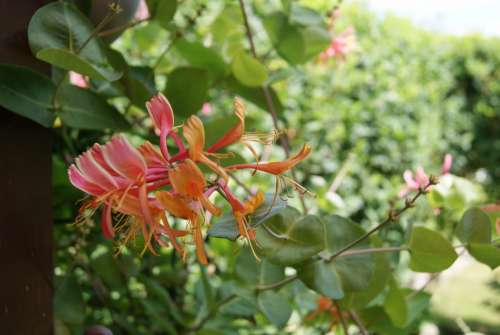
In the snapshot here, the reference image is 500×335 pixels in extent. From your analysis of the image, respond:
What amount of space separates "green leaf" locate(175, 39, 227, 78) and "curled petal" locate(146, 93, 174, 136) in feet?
1.43

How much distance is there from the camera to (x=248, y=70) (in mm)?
870

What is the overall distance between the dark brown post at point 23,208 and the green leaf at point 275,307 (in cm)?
26

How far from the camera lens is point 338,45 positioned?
5.08 ft

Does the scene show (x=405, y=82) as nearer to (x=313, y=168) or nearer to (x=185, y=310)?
(x=313, y=168)

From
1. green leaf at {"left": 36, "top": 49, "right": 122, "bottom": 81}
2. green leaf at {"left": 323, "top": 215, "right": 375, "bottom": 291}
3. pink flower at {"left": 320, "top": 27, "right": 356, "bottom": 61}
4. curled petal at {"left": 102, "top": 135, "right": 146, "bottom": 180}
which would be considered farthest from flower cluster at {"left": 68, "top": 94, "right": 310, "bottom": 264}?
pink flower at {"left": 320, "top": 27, "right": 356, "bottom": 61}

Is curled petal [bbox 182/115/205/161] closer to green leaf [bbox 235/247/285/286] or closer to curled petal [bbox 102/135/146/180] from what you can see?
curled petal [bbox 102/135/146/180]

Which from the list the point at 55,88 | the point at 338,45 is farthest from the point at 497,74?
the point at 55,88

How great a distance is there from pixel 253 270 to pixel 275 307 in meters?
0.06

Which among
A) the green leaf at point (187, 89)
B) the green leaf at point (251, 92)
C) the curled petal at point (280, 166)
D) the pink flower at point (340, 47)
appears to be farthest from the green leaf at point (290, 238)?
the pink flower at point (340, 47)

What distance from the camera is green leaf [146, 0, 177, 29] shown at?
759 mm

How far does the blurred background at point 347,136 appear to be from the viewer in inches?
36.3

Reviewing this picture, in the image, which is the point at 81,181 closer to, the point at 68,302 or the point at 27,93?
the point at 27,93

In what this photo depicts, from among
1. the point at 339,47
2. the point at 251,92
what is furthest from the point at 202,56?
the point at 339,47

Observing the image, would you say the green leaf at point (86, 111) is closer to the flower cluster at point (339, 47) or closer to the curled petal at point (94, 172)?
the curled petal at point (94, 172)
